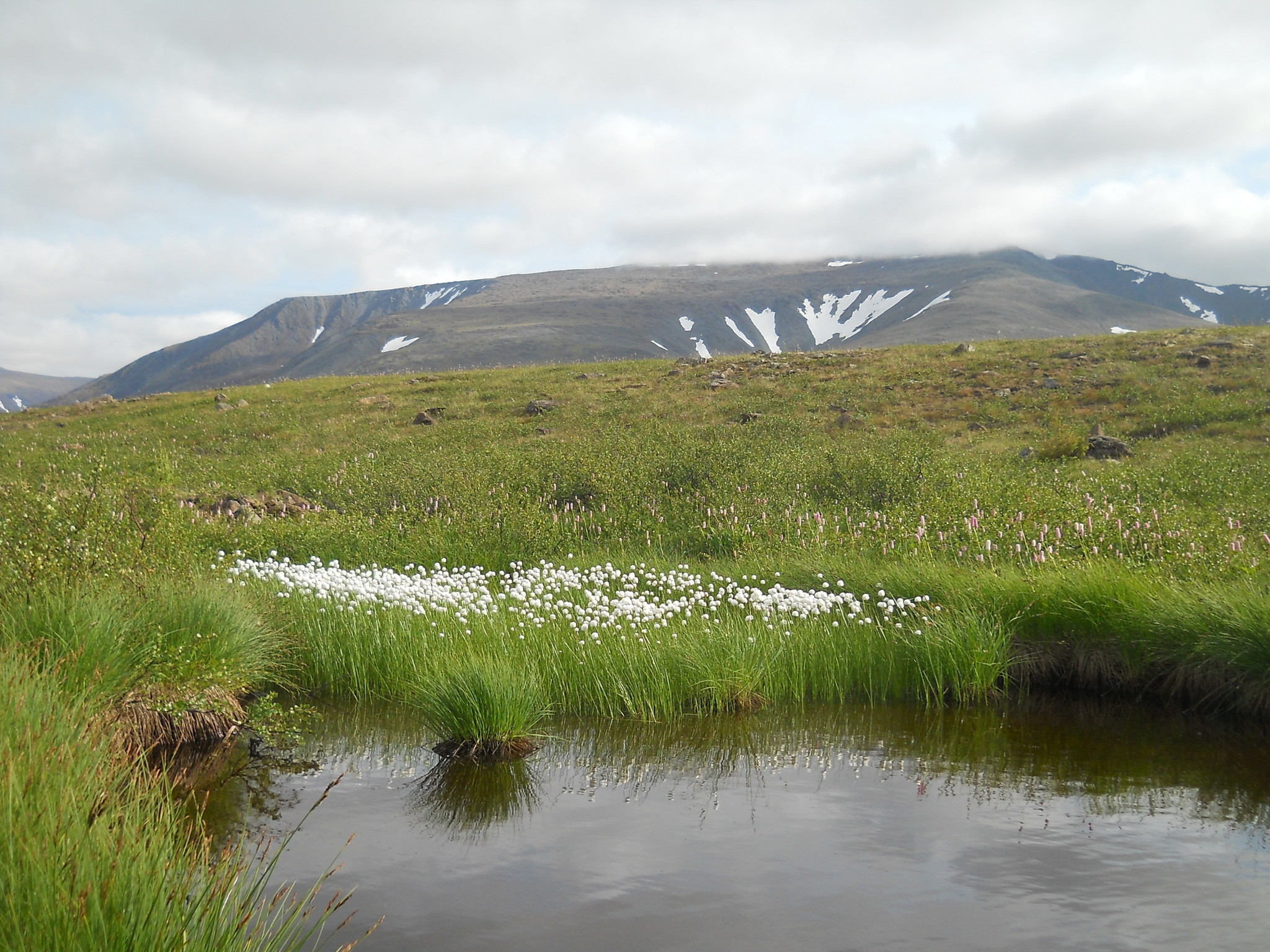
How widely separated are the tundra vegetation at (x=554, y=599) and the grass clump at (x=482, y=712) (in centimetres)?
3

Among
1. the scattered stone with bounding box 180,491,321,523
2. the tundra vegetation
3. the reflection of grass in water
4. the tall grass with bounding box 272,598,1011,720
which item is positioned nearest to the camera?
the tundra vegetation

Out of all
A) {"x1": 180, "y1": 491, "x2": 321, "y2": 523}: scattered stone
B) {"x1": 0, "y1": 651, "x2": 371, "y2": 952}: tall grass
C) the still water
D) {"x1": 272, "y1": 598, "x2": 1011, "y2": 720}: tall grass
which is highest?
{"x1": 180, "y1": 491, "x2": 321, "y2": 523}: scattered stone

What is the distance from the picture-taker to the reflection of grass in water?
281 inches

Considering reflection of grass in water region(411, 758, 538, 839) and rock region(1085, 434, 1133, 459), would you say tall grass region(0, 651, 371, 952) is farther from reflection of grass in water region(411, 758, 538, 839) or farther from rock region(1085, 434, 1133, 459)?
rock region(1085, 434, 1133, 459)

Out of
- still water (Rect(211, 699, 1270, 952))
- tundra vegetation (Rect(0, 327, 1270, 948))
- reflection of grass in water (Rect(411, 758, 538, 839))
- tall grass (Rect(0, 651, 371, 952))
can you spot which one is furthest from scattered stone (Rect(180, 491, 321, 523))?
tall grass (Rect(0, 651, 371, 952))

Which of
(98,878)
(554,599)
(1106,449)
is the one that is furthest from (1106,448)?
(98,878)

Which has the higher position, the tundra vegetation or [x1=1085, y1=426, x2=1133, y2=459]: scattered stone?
[x1=1085, y1=426, x2=1133, y2=459]: scattered stone

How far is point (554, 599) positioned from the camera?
1304cm

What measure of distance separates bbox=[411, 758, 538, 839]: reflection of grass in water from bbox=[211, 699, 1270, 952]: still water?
29 millimetres

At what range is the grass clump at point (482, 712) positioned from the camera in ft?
28.3

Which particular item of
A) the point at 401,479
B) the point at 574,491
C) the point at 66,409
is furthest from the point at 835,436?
the point at 66,409

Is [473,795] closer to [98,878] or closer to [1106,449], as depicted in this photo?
[98,878]

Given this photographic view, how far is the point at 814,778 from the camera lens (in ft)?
26.1

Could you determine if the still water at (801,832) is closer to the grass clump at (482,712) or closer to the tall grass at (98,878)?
the grass clump at (482,712)
